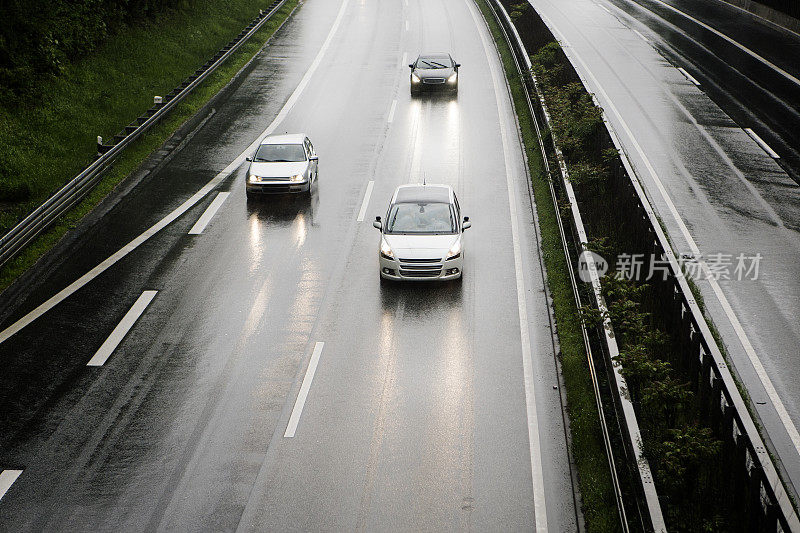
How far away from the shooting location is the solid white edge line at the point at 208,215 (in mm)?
20500

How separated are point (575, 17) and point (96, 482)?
145ft

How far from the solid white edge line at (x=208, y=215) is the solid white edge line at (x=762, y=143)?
16754 millimetres

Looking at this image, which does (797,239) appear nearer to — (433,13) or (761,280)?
(761,280)

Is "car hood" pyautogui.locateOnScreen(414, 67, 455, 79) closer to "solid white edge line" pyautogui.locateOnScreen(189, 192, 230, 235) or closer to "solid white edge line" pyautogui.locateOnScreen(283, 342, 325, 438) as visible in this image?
"solid white edge line" pyautogui.locateOnScreen(189, 192, 230, 235)

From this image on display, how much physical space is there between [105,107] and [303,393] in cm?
1918

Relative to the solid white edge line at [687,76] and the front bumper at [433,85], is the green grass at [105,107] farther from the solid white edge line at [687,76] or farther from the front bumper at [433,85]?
the solid white edge line at [687,76]

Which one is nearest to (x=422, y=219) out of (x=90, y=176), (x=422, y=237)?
(x=422, y=237)

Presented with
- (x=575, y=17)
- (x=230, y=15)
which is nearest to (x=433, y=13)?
(x=575, y=17)

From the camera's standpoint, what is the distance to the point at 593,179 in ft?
70.4

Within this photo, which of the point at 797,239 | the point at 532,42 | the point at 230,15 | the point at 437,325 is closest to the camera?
the point at 437,325

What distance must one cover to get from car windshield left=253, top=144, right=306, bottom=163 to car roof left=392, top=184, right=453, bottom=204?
4941mm

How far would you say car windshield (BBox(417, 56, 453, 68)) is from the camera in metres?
33.6

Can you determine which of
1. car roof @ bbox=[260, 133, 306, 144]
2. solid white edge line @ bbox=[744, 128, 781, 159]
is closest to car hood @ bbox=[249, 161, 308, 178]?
car roof @ bbox=[260, 133, 306, 144]

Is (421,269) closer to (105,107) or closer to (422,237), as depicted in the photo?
(422,237)
